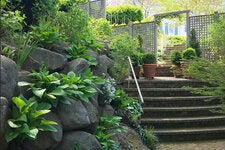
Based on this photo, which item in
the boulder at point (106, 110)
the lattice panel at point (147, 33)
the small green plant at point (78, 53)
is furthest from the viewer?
the lattice panel at point (147, 33)

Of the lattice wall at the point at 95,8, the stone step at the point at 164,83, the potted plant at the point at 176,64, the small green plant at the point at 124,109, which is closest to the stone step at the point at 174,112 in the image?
the stone step at the point at 164,83

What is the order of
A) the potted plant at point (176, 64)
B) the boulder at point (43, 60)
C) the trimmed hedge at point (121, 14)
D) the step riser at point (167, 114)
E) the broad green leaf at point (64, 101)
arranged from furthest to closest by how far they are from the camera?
1. the trimmed hedge at point (121, 14)
2. the potted plant at point (176, 64)
3. the step riser at point (167, 114)
4. the boulder at point (43, 60)
5. the broad green leaf at point (64, 101)

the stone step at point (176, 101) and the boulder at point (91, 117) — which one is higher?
the boulder at point (91, 117)

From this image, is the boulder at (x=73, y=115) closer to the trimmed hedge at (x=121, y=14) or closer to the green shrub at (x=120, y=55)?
the green shrub at (x=120, y=55)

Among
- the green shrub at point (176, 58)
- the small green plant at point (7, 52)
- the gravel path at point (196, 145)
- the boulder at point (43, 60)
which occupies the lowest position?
the gravel path at point (196, 145)

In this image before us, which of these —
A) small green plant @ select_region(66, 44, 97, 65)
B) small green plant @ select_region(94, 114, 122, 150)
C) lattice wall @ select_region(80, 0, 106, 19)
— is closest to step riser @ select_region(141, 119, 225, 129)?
small green plant @ select_region(94, 114, 122, 150)

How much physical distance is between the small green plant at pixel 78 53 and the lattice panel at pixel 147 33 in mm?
6647

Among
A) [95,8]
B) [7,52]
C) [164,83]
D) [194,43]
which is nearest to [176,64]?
[194,43]

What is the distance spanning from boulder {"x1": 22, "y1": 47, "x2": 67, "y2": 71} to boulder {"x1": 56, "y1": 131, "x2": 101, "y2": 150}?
743mm

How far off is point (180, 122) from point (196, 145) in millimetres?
676

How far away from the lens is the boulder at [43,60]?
3.10 m

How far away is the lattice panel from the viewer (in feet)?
34.1

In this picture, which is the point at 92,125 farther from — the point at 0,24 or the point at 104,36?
the point at 104,36

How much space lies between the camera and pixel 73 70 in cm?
339
